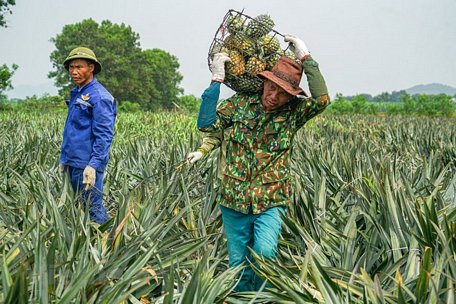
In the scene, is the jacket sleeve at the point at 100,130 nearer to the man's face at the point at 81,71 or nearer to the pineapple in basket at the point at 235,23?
the man's face at the point at 81,71

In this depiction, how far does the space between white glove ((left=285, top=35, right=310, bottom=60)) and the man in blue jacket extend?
1.69 metres

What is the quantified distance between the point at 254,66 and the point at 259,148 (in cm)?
45

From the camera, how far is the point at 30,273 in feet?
8.18

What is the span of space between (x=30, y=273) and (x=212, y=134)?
51.5 inches

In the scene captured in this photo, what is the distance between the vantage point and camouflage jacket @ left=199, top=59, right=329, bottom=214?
310 cm

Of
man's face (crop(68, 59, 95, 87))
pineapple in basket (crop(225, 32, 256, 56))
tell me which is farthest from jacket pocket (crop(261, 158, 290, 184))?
man's face (crop(68, 59, 95, 87))

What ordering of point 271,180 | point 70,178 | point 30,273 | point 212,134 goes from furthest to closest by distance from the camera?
point 70,178
point 212,134
point 271,180
point 30,273

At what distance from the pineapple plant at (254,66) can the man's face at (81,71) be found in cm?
165

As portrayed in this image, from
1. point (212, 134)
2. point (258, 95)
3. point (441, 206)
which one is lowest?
point (441, 206)

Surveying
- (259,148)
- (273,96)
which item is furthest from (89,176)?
(273,96)

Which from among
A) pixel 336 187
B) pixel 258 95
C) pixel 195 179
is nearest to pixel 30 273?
pixel 258 95

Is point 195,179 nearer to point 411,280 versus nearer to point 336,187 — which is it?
point 336,187

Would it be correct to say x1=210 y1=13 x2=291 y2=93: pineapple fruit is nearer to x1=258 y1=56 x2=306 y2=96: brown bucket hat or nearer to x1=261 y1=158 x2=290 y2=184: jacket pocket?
x1=258 y1=56 x2=306 y2=96: brown bucket hat

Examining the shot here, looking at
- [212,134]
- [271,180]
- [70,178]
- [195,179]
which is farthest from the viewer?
[195,179]
